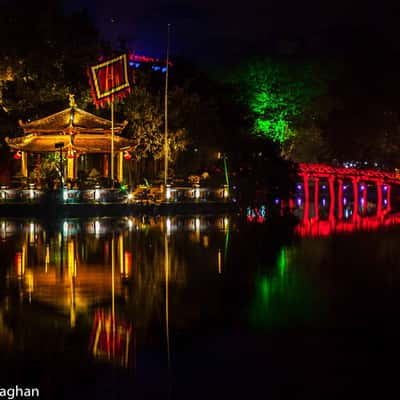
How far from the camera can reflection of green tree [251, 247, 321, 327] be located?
11656 millimetres

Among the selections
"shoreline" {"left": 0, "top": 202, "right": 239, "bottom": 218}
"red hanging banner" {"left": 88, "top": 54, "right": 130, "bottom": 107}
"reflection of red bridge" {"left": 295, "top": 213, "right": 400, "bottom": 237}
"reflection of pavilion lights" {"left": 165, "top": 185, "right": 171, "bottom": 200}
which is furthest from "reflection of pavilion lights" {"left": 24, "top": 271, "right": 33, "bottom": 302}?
"reflection of pavilion lights" {"left": 165, "top": 185, "right": 171, "bottom": 200}

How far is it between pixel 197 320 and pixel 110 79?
2927 cm

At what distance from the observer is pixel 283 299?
13.3m

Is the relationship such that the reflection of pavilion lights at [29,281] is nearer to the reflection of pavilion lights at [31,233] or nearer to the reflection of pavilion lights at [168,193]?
→ the reflection of pavilion lights at [31,233]

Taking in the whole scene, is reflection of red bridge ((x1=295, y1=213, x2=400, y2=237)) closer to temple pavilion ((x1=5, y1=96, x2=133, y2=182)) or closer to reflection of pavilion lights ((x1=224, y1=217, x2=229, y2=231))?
reflection of pavilion lights ((x1=224, y1=217, x2=229, y2=231))

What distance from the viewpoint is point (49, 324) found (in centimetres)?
1107

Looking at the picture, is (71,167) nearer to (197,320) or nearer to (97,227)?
(97,227)

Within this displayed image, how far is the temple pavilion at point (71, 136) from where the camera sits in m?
42.2

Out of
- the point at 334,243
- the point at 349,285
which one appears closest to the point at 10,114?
the point at 334,243

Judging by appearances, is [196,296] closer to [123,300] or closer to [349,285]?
[123,300]

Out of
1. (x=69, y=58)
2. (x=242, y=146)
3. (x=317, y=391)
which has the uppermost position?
(x=69, y=58)

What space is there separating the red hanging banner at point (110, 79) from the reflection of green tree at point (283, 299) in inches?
921

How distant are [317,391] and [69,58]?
3943 cm

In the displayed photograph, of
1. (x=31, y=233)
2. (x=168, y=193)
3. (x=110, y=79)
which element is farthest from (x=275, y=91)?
(x=31, y=233)
